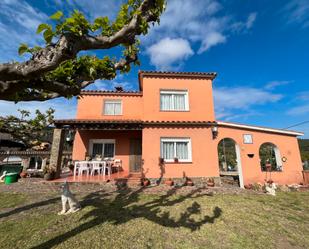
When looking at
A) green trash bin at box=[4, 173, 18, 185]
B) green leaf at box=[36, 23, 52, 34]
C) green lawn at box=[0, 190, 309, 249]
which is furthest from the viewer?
green trash bin at box=[4, 173, 18, 185]

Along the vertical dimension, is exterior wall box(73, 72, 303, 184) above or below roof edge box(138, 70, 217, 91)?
below

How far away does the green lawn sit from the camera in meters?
4.89

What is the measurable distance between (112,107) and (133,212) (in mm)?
10986

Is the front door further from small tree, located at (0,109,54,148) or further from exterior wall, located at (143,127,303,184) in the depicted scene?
small tree, located at (0,109,54,148)

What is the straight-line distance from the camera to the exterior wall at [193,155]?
12414 millimetres

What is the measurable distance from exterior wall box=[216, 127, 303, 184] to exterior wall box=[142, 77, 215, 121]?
246cm

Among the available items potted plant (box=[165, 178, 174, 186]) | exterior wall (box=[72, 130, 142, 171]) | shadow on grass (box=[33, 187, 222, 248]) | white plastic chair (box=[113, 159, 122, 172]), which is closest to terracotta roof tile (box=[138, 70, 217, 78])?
exterior wall (box=[72, 130, 142, 171])

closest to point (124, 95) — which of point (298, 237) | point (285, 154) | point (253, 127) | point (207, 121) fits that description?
point (207, 121)

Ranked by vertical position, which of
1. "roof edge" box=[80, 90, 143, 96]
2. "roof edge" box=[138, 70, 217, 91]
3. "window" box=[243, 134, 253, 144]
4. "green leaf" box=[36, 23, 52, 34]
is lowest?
"window" box=[243, 134, 253, 144]

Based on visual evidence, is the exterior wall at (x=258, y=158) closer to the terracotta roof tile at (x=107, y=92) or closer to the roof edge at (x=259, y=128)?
the roof edge at (x=259, y=128)

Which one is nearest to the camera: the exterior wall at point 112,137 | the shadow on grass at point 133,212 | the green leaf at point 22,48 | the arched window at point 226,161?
the green leaf at point 22,48

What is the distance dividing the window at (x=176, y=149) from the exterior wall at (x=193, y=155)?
0.31 meters

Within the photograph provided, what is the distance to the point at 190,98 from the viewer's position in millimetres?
13906

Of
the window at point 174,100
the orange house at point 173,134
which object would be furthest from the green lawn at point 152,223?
the window at point 174,100
